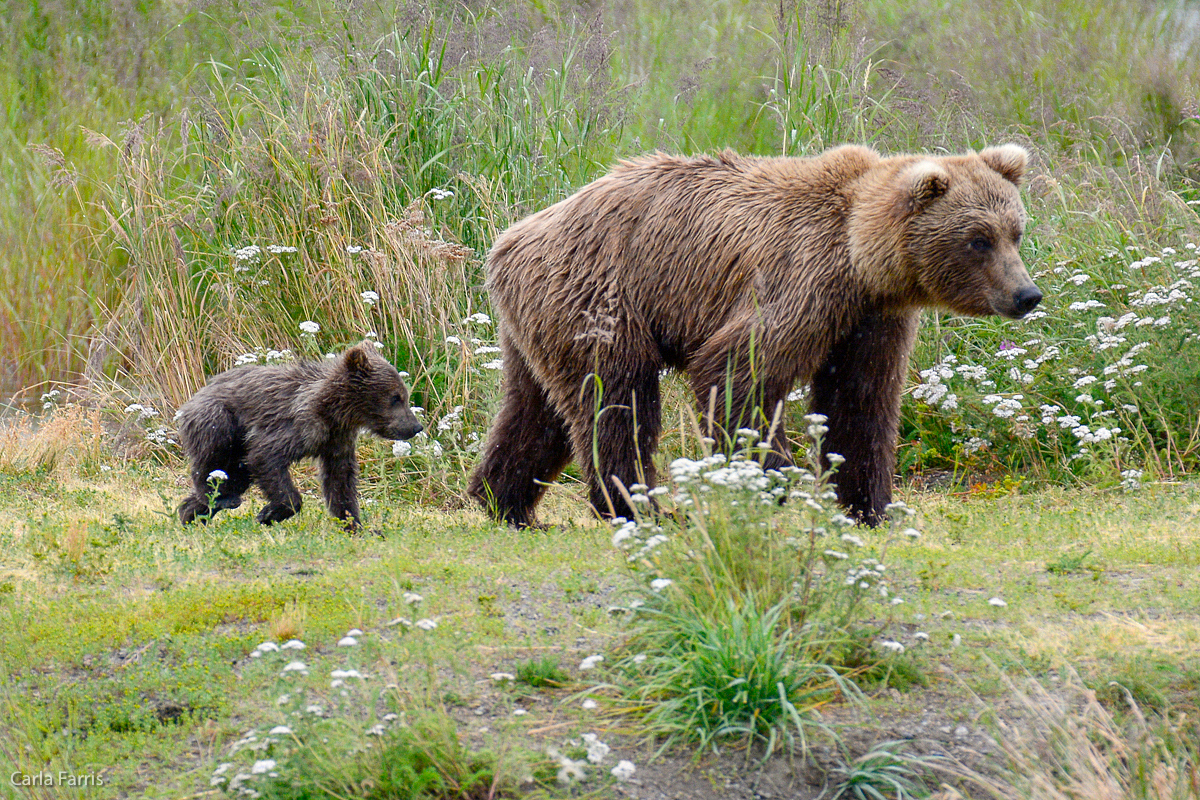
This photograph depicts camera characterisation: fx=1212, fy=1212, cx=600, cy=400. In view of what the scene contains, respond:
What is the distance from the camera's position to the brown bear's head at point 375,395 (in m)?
6.79

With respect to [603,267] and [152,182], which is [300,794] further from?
[152,182]

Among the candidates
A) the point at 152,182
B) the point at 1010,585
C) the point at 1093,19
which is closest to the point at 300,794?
the point at 1010,585

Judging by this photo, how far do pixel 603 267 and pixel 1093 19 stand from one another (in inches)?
416

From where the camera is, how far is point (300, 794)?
3.17 m

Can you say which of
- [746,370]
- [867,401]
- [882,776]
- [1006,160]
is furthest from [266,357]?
[882,776]

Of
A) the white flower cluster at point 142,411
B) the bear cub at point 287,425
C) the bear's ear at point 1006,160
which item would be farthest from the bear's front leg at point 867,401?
the white flower cluster at point 142,411

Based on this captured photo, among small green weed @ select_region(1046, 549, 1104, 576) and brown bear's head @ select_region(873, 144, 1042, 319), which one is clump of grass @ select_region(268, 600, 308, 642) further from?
brown bear's head @ select_region(873, 144, 1042, 319)

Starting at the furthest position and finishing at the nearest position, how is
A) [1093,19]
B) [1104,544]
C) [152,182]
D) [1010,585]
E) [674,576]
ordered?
1. [1093,19]
2. [152,182]
3. [1104,544]
4. [1010,585]
5. [674,576]

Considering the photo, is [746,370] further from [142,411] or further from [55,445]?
[55,445]

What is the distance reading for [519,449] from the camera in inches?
271

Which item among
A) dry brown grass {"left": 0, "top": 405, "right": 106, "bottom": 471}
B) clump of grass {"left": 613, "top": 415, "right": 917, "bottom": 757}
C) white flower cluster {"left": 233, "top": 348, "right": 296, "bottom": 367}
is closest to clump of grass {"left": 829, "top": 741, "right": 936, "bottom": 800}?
clump of grass {"left": 613, "top": 415, "right": 917, "bottom": 757}

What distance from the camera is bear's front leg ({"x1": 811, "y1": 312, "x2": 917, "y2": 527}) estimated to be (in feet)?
20.5

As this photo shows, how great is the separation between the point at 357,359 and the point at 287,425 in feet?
1.73

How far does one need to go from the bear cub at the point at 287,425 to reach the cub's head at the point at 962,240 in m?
2.98
